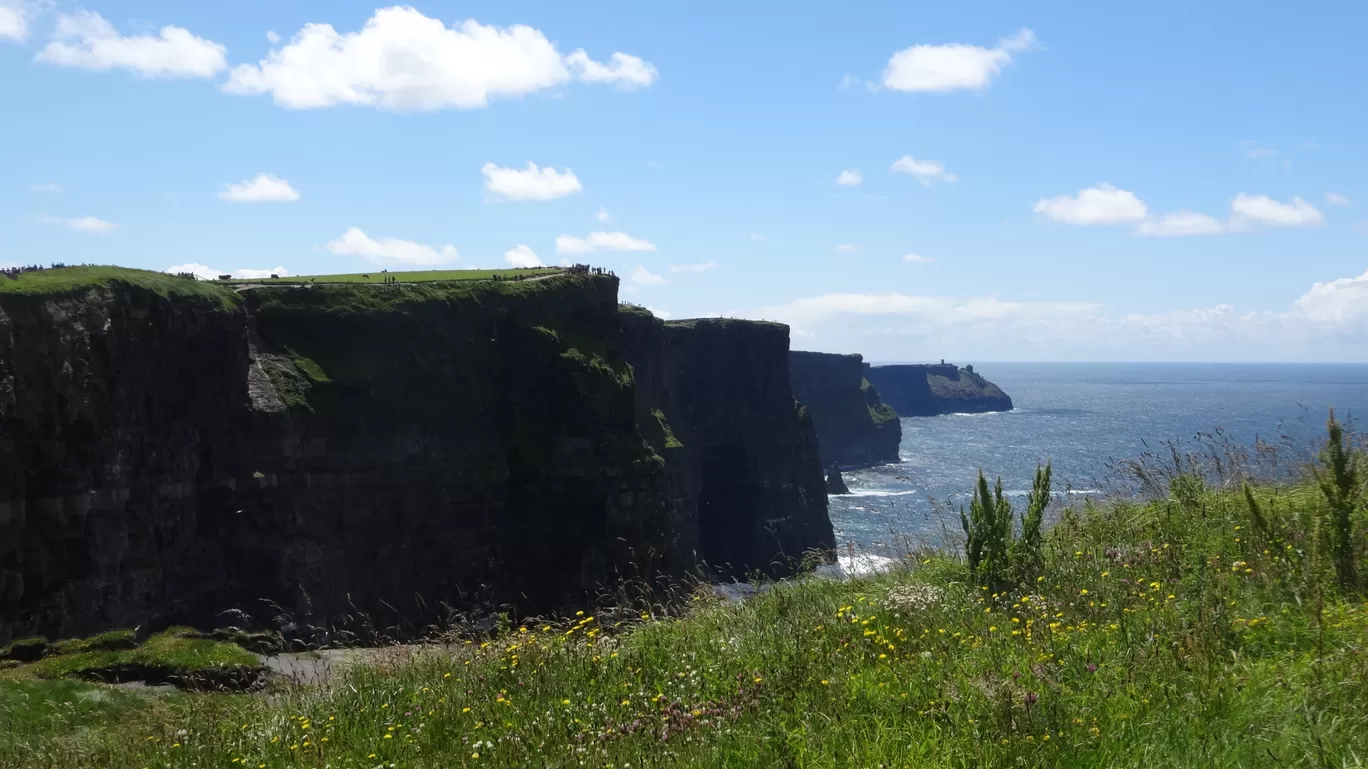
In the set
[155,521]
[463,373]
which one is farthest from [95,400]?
[463,373]

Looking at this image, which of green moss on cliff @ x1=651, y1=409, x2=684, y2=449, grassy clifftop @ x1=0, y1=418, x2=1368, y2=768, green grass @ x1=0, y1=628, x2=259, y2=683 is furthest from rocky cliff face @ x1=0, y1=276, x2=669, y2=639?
grassy clifftop @ x1=0, y1=418, x2=1368, y2=768

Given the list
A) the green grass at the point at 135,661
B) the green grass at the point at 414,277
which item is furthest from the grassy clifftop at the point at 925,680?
the green grass at the point at 414,277

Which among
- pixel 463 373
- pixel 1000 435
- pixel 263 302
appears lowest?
pixel 1000 435

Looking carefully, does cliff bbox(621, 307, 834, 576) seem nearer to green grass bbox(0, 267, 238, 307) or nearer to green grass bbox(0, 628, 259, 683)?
green grass bbox(0, 267, 238, 307)

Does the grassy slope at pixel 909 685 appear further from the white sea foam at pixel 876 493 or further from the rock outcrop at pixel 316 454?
the white sea foam at pixel 876 493

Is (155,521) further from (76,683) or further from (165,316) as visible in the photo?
(76,683)

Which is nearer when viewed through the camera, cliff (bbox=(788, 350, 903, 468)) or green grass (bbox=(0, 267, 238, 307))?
green grass (bbox=(0, 267, 238, 307))

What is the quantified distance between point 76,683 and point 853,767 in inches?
723

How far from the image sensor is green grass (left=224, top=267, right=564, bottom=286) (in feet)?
208

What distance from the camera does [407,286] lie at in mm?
65125

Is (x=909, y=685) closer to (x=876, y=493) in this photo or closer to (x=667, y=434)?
(x=667, y=434)

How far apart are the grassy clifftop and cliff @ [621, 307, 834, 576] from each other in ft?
269

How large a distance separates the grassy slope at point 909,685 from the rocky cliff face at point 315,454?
2977cm

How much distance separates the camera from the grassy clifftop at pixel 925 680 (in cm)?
533
